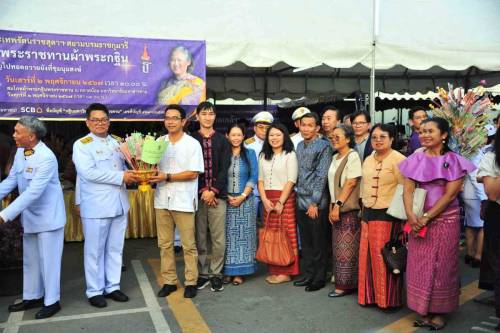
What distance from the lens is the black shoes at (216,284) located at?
4469 mm

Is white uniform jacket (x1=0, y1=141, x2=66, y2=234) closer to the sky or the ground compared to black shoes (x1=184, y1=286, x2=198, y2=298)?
closer to the sky

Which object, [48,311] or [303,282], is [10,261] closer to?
[48,311]

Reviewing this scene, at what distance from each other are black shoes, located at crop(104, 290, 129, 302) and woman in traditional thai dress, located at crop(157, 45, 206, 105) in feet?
6.92

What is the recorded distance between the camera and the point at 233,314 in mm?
3883

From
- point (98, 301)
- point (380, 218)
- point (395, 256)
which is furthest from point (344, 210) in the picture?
point (98, 301)

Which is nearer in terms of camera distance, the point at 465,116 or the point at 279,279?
the point at 465,116

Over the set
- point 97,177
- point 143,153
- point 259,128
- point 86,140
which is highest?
point 259,128

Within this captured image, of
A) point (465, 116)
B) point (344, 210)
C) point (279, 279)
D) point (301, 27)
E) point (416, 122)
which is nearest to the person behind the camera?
point (344, 210)

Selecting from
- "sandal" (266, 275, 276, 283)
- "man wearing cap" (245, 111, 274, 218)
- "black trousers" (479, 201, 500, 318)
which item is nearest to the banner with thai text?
"man wearing cap" (245, 111, 274, 218)

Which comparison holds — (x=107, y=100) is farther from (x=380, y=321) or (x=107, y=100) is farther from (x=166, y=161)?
(x=380, y=321)

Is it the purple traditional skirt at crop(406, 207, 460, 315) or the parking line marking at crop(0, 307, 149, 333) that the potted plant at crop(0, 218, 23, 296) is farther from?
the purple traditional skirt at crop(406, 207, 460, 315)

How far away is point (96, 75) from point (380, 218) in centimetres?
327

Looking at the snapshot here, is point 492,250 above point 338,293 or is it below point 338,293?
above

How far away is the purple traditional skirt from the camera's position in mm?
3475
